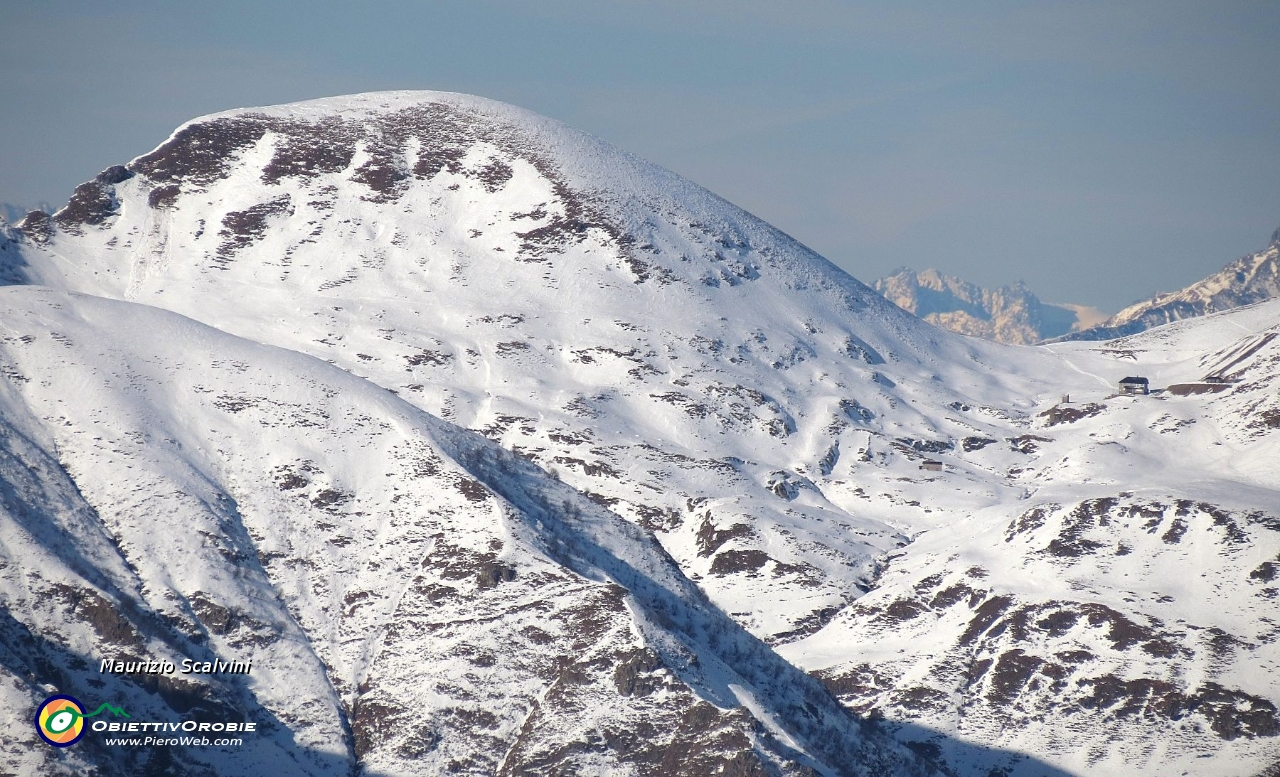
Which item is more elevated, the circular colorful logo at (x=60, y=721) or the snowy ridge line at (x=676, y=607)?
the snowy ridge line at (x=676, y=607)

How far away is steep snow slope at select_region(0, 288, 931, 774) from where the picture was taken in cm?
14600

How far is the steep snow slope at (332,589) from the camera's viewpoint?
479ft

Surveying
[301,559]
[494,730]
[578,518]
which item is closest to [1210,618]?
[578,518]

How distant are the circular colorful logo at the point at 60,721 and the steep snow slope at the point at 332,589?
6.14ft

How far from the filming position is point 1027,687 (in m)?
186

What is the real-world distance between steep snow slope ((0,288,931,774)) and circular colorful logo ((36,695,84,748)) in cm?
187

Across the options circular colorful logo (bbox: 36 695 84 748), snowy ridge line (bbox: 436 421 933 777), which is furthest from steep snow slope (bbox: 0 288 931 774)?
circular colorful logo (bbox: 36 695 84 748)

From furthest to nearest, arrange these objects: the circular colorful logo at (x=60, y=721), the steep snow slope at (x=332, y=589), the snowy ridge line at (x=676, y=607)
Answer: the snowy ridge line at (x=676, y=607) → the steep snow slope at (x=332, y=589) → the circular colorful logo at (x=60, y=721)

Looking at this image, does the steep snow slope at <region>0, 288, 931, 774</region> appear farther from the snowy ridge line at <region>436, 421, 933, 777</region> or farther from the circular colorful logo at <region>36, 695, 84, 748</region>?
the circular colorful logo at <region>36, 695, 84, 748</region>

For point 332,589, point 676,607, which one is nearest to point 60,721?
point 332,589

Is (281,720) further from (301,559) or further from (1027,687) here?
(1027,687)

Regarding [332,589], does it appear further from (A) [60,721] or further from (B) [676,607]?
(A) [60,721]

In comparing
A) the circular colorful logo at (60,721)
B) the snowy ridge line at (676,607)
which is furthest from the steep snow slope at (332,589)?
the circular colorful logo at (60,721)

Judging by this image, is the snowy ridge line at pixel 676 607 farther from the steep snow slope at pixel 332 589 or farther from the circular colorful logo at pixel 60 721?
the circular colorful logo at pixel 60 721
